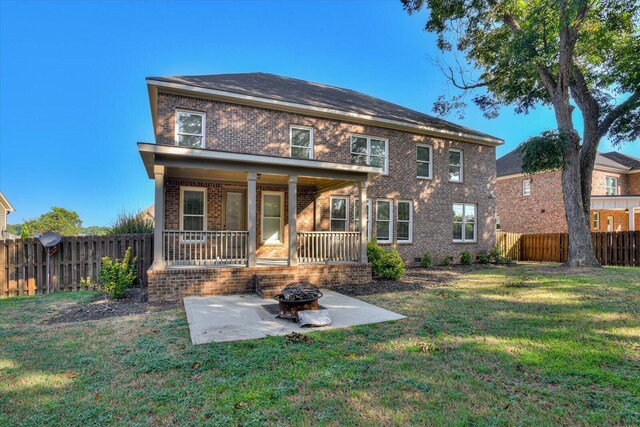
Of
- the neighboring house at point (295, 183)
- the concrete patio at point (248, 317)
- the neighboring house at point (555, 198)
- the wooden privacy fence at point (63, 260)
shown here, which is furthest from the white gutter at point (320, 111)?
the neighboring house at point (555, 198)

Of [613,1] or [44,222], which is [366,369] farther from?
[44,222]

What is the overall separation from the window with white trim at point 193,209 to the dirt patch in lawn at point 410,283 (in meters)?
5.29

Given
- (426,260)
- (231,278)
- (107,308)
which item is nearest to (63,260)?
(107,308)

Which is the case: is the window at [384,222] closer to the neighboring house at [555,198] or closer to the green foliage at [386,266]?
the green foliage at [386,266]

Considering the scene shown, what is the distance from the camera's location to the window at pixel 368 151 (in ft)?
43.3

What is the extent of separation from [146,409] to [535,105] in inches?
778

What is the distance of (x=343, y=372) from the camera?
3592 millimetres

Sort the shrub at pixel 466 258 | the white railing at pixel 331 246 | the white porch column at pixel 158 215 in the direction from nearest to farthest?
the white porch column at pixel 158 215
the white railing at pixel 331 246
the shrub at pixel 466 258

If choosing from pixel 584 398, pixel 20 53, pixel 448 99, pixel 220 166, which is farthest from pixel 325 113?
pixel 20 53

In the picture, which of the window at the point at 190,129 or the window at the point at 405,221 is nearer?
the window at the point at 190,129

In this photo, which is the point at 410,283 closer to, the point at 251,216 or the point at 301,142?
the point at 251,216

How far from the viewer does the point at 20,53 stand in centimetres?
2820

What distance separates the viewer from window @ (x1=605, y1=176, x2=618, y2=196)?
79.5ft

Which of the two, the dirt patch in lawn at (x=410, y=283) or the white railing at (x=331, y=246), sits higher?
the white railing at (x=331, y=246)
